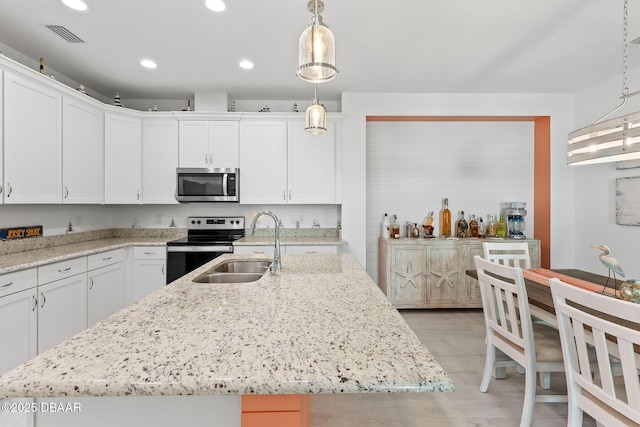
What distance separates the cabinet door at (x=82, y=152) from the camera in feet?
9.83

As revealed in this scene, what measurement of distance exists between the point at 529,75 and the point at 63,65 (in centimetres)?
486

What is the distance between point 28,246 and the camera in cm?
288

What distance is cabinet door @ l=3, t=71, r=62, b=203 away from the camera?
2.40 m

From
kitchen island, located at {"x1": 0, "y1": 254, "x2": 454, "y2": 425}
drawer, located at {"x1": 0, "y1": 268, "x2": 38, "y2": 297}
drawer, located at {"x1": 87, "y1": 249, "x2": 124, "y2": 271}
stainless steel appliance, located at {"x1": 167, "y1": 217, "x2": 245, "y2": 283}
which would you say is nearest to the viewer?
kitchen island, located at {"x1": 0, "y1": 254, "x2": 454, "y2": 425}

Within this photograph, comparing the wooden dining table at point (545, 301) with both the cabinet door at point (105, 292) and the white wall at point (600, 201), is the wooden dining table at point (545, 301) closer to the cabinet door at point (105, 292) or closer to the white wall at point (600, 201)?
the white wall at point (600, 201)

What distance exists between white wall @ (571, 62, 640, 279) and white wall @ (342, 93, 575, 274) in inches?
4.4

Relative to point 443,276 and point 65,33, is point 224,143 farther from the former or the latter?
point 443,276

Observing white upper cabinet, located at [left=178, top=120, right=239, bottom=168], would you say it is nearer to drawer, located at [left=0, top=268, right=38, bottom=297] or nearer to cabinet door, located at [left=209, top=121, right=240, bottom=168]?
cabinet door, located at [left=209, top=121, right=240, bottom=168]

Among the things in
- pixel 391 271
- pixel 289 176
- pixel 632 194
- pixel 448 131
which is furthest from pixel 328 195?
pixel 632 194

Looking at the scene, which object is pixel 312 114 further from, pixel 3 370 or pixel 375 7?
pixel 3 370

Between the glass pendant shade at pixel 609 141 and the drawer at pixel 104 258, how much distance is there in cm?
389

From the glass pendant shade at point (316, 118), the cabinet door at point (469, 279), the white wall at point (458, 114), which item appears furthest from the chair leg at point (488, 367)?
the glass pendant shade at point (316, 118)

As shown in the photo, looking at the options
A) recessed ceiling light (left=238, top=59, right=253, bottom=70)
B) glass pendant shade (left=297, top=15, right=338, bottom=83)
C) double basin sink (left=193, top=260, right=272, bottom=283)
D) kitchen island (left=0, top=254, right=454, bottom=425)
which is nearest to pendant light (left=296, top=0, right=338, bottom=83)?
glass pendant shade (left=297, top=15, right=338, bottom=83)

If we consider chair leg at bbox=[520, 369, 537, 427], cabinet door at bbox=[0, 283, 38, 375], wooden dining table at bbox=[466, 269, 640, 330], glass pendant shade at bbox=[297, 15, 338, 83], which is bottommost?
chair leg at bbox=[520, 369, 537, 427]
